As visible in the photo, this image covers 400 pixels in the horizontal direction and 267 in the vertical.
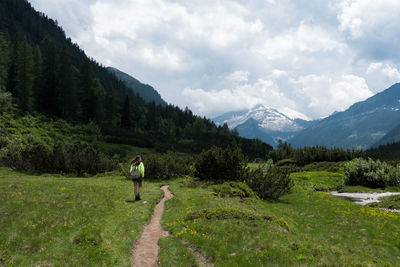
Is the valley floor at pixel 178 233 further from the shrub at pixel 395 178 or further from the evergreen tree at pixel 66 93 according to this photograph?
the evergreen tree at pixel 66 93

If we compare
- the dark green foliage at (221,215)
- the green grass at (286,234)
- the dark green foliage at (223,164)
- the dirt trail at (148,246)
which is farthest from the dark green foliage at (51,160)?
the dark green foliage at (221,215)

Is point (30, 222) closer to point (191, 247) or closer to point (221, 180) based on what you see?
point (191, 247)

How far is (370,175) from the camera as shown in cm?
5391

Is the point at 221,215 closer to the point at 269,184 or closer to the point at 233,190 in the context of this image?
the point at 233,190

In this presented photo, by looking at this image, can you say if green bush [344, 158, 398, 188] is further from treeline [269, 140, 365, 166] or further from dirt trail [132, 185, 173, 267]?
dirt trail [132, 185, 173, 267]

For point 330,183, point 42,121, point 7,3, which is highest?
point 7,3

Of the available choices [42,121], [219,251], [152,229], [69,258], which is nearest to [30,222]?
[69,258]

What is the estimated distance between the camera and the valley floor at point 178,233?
1052cm

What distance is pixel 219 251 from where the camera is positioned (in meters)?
11.5

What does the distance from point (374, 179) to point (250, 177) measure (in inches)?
1454

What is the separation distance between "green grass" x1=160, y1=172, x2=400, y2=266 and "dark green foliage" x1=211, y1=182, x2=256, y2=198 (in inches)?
78.9

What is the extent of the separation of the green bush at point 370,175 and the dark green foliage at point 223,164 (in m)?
35.0

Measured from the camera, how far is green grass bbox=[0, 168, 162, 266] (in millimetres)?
10082

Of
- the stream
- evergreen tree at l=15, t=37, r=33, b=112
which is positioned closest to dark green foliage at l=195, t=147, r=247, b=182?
the stream
